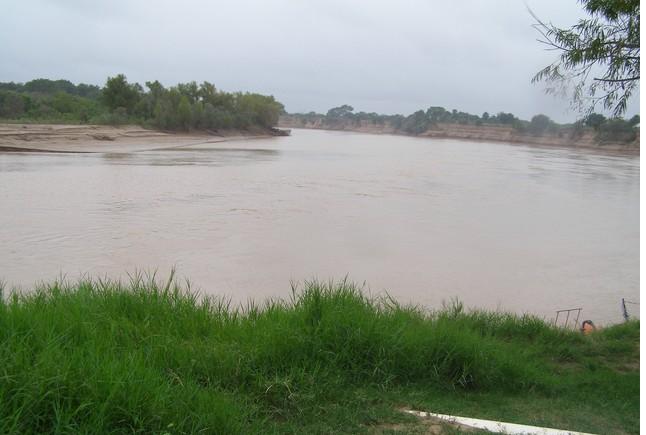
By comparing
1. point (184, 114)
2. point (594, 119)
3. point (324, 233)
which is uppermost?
point (594, 119)

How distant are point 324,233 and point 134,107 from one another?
123 feet

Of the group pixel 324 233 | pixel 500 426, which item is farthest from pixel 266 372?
pixel 324 233

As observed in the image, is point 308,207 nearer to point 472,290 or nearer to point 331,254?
point 331,254

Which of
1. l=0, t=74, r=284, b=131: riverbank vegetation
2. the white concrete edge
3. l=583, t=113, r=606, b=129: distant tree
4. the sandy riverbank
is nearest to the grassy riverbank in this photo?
the white concrete edge

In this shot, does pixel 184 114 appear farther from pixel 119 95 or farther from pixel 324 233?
pixel 324 233

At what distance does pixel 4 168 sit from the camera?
771 inches

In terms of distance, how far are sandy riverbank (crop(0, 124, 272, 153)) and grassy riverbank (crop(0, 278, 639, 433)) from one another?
986 inches

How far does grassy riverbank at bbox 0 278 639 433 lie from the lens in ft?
7.45

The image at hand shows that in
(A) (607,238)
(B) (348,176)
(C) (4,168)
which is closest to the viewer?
(A) (607,238)

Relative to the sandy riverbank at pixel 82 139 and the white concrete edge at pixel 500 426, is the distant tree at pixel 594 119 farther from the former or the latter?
the sandy riverbank at pixel 82 139

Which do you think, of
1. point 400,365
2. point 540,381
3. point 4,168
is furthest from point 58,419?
point 4,168

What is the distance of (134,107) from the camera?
45281 millimetres

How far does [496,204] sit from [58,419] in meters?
16.7

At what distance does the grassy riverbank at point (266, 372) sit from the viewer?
2271mm
